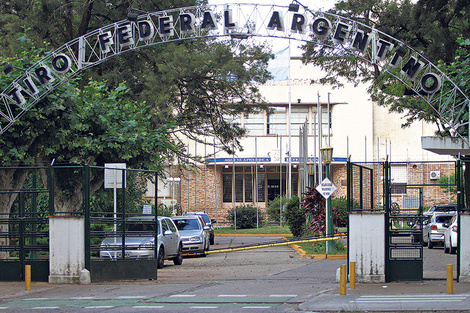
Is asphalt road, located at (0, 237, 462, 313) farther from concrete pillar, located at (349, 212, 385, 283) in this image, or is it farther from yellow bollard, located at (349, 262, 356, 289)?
concrete pillar, located at (349, 212, 385, 283)

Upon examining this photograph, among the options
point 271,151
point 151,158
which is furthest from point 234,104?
point 271,151

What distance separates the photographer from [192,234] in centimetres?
2669

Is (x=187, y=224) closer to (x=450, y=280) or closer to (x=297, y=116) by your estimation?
(x=450, y=280)

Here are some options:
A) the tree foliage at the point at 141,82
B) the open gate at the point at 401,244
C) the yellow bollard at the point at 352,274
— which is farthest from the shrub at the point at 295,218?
the yellow bollard at the point at 352,274

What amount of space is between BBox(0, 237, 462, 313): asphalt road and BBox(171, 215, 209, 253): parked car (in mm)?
5047

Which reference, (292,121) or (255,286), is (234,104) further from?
(292,121)

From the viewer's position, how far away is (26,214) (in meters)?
17.0

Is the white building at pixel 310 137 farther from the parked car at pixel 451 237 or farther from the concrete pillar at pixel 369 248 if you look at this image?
the concrete pillar at pixel 369 248

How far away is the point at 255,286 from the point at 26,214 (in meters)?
6.16

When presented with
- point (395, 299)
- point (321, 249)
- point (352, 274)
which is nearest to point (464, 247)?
point (352, 274)

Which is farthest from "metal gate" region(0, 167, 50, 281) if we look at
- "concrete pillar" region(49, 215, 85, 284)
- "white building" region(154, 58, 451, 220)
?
"white building" region(154, 58, 451, 220)

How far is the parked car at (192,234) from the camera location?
26422mm

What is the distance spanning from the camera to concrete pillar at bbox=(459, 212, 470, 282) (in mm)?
14492

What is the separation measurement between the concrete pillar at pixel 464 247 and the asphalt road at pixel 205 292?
3.21ft
